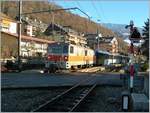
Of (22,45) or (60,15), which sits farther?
(60,15)

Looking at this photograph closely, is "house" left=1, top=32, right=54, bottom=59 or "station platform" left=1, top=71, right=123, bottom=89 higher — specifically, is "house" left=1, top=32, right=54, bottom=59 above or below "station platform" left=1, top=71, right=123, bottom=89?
above

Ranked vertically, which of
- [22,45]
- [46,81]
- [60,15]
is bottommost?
[46,81]

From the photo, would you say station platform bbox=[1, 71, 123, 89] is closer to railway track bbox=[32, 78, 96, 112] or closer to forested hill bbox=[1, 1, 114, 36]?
railway track bbox=[32, 78, 96, 112]

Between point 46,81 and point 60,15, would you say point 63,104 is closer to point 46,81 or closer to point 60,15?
point 46,81

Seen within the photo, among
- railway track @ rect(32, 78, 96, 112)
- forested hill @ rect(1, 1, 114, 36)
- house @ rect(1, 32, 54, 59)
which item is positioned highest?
forested hill @ rect(1, 1, 114, 36)

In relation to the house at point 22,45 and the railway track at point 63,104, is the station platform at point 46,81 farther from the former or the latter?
the house at point 22,45

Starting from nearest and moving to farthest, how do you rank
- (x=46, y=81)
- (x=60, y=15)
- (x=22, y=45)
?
(x=46, y=81) → (x=22, y=45) → (x=60, y=15)

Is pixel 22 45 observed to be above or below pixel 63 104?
above

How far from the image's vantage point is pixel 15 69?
129 ft

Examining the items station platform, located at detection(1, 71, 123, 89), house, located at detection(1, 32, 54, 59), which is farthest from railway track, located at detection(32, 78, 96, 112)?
house, located at detection(1, 32, 54, 59)

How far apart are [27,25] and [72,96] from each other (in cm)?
8072

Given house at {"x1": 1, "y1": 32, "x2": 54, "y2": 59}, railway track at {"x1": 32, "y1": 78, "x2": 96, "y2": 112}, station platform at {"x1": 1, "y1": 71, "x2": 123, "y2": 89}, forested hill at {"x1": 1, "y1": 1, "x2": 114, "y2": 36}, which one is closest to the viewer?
railway track at {"x1": 32, "y1": 78, "x2": 96, "y2": 112}

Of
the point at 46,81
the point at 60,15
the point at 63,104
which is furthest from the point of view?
the point at 60,15

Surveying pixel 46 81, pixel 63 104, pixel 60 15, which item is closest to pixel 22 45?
pixel 46 81
